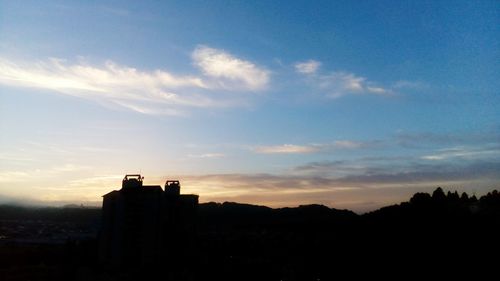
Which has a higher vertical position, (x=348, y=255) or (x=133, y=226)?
(x=133, y=226)

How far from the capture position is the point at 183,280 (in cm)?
4059

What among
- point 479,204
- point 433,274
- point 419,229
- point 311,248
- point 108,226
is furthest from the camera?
point 479,204

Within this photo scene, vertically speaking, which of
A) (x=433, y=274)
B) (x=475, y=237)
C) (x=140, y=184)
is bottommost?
(x=433, y=274)

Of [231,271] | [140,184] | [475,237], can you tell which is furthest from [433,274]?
[140,184]

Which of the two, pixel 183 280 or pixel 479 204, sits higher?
pixel 479 204

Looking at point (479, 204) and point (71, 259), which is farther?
point (479, 204)

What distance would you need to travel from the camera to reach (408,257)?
61.4m

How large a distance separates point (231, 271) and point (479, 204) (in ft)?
200

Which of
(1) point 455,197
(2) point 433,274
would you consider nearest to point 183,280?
(2) point 433,274

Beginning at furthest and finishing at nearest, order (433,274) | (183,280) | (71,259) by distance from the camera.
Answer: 1. (71,259)
2. (433,274)
3. (183,280)

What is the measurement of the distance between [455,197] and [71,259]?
8041 centimetres

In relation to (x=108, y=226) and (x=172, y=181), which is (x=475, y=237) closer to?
(x=172, y=181)

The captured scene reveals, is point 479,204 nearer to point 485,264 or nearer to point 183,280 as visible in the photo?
point 485,264

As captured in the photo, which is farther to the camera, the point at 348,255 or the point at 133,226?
the point at 348,255
